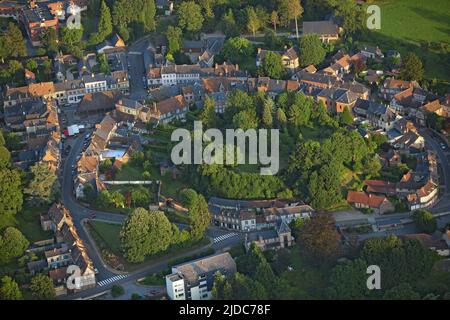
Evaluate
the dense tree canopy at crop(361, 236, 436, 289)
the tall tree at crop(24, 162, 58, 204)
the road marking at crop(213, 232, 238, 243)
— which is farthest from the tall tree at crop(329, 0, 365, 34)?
the dense tree canopy at crop(361, 236, 436, 289)

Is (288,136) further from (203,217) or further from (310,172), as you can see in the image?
(203,217)

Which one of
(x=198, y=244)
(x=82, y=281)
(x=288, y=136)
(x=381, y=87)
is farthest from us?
(x=381, y=87)

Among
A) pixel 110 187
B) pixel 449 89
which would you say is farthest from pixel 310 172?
pixel 449 89

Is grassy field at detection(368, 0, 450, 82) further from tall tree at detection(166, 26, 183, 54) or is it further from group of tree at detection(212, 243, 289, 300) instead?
group of tree at detection(212, 243, 289, 300)

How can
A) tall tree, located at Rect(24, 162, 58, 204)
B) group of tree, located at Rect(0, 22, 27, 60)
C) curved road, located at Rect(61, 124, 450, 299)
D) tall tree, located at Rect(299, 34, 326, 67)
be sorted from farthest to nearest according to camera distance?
group of tree, located at Rect(0, 22, 27, 60) < tall tree, located at Rect(299, 34, 326, 67) < tall tree, located at Rect(24, 162, 58, 204) < curved road, located at Rect(61, 124, 450, 299)

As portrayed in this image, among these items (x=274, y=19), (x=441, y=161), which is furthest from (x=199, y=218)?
(x=274, y=19)

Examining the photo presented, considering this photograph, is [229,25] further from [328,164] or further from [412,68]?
[328,164]
